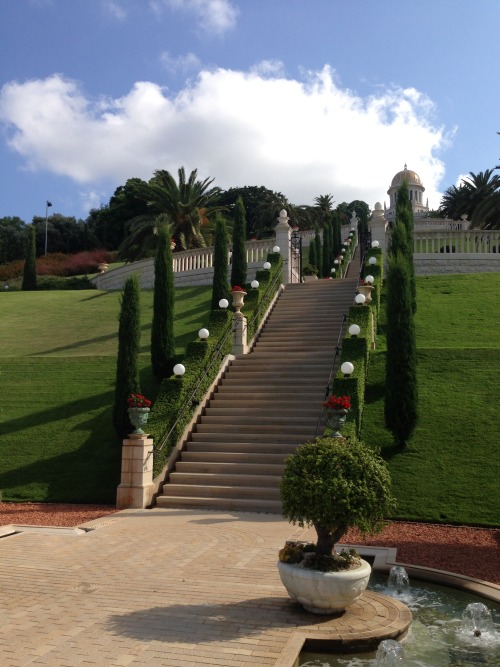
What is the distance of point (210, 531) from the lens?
1101cm

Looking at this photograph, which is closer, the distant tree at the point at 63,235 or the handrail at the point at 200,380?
the handrail at the point at 200,380

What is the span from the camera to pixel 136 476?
13375 mm

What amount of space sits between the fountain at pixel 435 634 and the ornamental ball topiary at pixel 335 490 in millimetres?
1173

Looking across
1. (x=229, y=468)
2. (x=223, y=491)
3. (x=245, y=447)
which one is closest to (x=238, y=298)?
(x=245, y=447)

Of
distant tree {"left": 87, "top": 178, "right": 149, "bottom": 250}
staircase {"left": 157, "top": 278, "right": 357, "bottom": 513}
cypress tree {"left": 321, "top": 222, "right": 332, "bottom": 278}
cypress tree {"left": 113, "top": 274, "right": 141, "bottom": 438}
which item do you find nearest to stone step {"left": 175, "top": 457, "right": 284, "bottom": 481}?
staircase {"left": 157, "top": 278, "right": 357, "bottom": 513}

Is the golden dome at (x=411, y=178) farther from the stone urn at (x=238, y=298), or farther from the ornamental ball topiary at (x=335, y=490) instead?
the ornamental ball topiary at (x=335, y=490)

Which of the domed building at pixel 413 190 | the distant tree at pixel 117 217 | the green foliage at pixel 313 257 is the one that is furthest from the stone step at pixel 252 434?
the domed building at pixel 413 190

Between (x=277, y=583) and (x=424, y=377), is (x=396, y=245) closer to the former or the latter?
(x=424, y=377)

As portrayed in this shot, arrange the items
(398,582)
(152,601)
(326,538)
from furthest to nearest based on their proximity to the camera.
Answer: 1. (398,582)
2. (152,601)
3. (326,538)

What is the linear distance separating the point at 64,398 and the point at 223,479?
21.7ft

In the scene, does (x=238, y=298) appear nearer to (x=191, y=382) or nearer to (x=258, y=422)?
(x=191, y=382)

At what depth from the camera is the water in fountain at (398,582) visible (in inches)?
311

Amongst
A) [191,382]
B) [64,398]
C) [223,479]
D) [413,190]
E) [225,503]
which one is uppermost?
[413,190]

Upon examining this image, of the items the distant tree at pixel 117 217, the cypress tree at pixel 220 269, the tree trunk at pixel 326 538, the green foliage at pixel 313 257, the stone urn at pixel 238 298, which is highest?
the distant tree at pixel 117 217
